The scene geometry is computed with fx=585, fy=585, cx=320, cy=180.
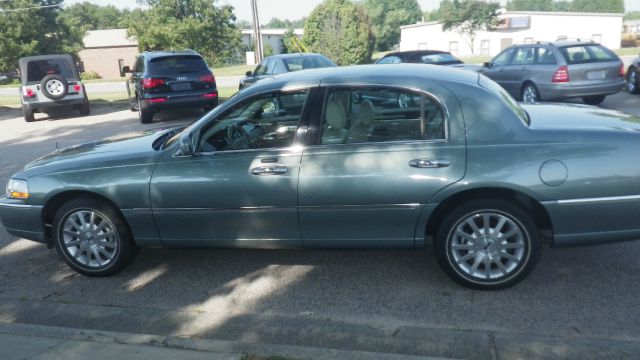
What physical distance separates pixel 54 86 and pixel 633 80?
591 inches

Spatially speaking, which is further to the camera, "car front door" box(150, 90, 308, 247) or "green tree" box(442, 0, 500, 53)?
"green tree" box(442, 0, 500, 53)

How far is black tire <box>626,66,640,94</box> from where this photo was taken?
1410 cm

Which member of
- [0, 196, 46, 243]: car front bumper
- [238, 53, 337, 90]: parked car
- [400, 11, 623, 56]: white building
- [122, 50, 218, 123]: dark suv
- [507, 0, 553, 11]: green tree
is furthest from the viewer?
[507, 0, 553, 11]: green tree

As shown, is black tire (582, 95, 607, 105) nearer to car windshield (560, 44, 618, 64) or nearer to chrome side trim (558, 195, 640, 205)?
car windshield (560, 44, 618, 64)

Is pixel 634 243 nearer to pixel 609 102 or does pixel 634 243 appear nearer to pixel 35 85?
pixel 609 102

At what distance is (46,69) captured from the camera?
16.4m

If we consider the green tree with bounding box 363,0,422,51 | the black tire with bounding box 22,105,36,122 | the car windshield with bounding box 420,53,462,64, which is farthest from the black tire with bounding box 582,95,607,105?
the green tree with bounding box 363,0,422,51

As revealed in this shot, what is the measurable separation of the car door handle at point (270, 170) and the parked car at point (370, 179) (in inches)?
0.4

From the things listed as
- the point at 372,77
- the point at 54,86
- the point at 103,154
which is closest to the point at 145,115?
the point at 54,86

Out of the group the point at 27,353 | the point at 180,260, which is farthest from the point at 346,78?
the point at 27,353

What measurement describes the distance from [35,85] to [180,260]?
43.5 feet

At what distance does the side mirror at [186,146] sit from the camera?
14.6ft

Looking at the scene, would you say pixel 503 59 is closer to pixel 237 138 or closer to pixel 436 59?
pixel 436 59

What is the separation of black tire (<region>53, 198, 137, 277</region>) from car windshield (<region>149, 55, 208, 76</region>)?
962cm
